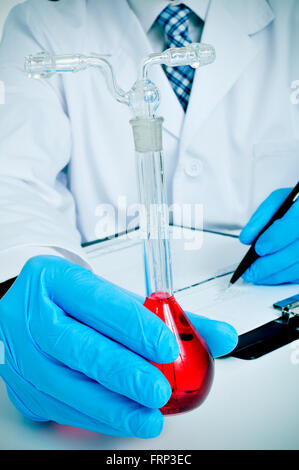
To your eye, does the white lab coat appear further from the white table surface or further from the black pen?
the white table surface

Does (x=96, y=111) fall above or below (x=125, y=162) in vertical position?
above

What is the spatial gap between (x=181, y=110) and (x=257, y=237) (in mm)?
444

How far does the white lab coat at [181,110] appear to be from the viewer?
3.63ft

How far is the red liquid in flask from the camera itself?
16.9 inches

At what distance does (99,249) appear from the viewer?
1.02 m

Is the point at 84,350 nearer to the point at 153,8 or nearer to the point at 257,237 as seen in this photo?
the point at 257,237

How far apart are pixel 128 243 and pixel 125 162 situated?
10.1 inches

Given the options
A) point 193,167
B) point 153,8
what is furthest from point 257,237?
point 153,8

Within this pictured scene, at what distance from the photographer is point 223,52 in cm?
113

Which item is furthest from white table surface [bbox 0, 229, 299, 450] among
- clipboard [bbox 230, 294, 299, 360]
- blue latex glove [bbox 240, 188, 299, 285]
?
blue latex glove [bbox 240, 188, 299, 285]

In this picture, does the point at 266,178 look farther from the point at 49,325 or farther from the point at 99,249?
the point at 49,325

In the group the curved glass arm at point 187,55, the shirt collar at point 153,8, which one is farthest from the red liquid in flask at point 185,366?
the shirt collar at point 153,8

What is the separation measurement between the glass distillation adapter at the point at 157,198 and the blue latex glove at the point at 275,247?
32 centimetres
